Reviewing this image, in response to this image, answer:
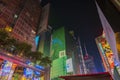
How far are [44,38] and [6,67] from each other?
2315 centimetres

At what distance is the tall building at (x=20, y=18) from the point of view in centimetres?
2520

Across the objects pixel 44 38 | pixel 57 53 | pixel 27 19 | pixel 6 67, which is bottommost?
pixel 6 67

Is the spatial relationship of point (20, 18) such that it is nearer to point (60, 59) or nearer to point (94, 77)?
point (60, 59)

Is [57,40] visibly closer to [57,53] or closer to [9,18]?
[57,53]

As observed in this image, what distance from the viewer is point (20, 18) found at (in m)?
29.0

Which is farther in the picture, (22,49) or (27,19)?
(27,19)

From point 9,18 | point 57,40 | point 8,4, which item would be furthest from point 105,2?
point 57,40

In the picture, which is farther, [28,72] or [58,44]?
[58,44]

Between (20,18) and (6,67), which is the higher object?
(20,18)

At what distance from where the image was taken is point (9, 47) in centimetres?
1473

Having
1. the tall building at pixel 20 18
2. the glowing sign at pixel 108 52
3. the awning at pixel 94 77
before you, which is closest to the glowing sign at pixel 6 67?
the awning at pixel 94 77

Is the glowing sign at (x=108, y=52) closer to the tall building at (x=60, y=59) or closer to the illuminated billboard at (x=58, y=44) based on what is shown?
the tall building at (x=60, y=59)

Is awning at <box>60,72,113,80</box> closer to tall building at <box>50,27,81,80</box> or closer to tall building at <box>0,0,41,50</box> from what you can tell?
tall building at <box>0,0,41,50</box>

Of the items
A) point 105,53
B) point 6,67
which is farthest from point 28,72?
point 105,53
